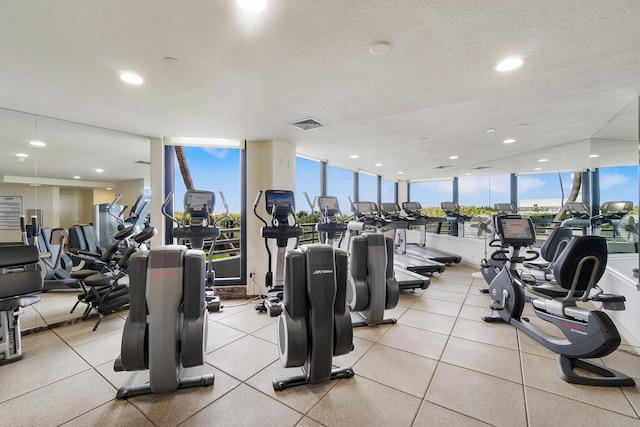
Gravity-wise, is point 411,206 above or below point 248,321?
above

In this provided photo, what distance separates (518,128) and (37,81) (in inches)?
230

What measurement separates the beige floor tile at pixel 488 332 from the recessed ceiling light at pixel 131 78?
4088 millimetres

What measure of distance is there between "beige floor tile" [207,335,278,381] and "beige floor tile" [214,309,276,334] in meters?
0.32

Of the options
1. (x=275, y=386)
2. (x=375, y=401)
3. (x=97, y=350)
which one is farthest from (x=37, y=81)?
(x=375, y=401)

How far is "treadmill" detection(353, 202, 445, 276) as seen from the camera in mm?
5098

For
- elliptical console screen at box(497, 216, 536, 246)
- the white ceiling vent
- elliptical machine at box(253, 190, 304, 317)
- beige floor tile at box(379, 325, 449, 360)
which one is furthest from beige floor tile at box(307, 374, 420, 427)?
the white ceiling vent

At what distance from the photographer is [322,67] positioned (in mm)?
2246

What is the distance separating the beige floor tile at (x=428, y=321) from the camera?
308cm

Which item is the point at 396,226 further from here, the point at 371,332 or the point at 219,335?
the point at 219,335

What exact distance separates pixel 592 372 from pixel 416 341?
1390mm

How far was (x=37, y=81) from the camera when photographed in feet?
7.89

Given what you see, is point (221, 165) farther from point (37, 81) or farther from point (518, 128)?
point (518, 128)

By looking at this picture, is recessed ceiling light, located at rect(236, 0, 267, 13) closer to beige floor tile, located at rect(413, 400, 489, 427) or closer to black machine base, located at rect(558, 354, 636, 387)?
beige floor tile, located at rect(413, 400, 489, 427)

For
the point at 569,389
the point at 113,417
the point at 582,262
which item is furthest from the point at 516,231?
the point at 113,417
